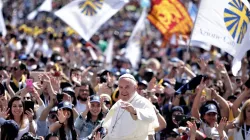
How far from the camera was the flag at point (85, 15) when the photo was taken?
14844 mm

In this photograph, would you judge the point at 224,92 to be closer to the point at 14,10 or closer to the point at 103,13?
the point at 103,13

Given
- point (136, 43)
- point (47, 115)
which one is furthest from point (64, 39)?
point (47, 115)

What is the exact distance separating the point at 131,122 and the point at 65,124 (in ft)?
4.99

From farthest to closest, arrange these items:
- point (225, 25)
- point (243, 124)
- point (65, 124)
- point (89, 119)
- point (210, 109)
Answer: point (225, 25) < point (210, 109) < point (89, 119) < point (65, 124) < point (243, 124)

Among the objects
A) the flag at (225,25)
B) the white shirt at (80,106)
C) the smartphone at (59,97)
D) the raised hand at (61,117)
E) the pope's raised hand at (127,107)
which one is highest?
the flag at (225,25)

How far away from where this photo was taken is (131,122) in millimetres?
8039

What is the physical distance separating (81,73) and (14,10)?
25787 mm

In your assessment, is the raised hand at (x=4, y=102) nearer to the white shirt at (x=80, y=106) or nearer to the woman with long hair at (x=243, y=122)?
the white shirt at (x=80, y=106)

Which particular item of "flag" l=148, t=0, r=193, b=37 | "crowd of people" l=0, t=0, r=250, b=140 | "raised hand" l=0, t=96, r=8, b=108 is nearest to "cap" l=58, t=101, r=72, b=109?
"crowd of people" l=0, t=0, r=250, b=140

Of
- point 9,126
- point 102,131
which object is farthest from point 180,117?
point 9,126

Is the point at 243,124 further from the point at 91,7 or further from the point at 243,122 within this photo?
the point at 91,7

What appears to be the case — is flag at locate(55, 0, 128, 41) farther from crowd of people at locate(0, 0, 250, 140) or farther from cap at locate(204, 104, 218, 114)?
cap at locate(204, 104, 218, 114)

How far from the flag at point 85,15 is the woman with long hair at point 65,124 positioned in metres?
5.49

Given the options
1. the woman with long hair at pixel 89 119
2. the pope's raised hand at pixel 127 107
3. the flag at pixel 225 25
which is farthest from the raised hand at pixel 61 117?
the flag at pixel 225 25
